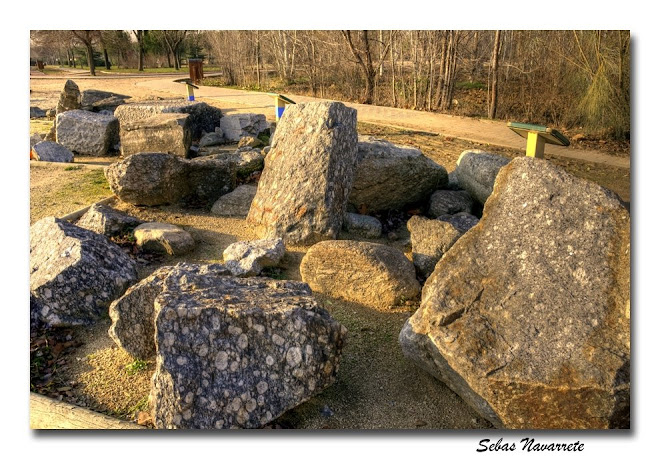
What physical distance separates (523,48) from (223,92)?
10.6m

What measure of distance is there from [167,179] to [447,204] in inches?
152

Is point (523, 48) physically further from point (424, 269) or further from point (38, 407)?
point (38, 407)

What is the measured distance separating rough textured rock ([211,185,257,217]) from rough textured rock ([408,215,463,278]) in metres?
2.56

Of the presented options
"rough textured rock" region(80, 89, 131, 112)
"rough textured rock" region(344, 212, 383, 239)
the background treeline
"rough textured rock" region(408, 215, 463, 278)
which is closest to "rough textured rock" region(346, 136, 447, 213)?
"rough textured rock" region(344, 212, 383, 239)

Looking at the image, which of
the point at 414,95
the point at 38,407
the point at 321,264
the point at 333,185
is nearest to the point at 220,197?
the point at 333,185

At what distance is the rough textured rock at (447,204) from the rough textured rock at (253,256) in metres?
2.46

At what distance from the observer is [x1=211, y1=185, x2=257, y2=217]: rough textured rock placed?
799 cm

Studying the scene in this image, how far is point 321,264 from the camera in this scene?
18.9ft

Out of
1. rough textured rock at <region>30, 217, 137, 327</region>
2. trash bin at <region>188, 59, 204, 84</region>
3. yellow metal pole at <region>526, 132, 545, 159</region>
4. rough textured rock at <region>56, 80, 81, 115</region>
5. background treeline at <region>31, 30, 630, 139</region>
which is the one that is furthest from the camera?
trash bin at <region>188, 59, 204, 84</region>

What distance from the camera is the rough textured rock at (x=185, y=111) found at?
1261 centimetres

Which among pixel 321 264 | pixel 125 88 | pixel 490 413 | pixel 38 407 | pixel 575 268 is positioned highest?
pixel 125 88

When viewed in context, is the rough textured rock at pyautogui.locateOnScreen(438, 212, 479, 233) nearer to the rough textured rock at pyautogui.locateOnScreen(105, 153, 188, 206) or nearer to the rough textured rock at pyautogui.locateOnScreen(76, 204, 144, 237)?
the rough textured rock at pyautogui.locateOnScreen(105, 153, 188, 206)

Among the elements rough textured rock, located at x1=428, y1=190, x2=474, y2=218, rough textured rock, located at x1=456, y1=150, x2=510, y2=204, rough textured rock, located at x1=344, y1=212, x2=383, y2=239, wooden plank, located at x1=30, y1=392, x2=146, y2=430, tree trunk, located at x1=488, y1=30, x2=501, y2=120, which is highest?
tree trunk, located at x1=488, y1=30, x2=501, y2=120

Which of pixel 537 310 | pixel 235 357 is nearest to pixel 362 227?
pixel 537 310
